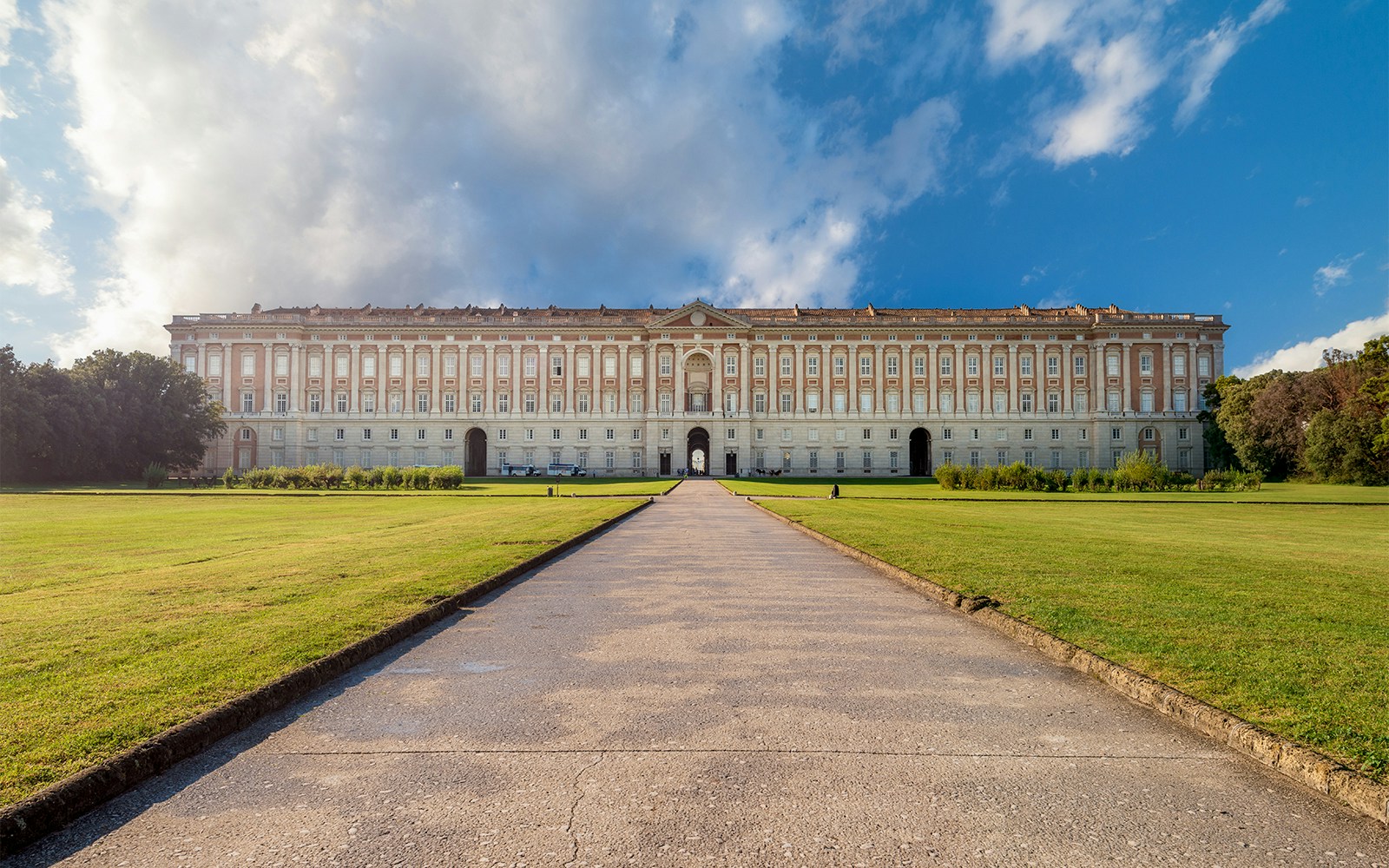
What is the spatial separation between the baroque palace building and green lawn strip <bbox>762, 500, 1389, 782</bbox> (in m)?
54.0

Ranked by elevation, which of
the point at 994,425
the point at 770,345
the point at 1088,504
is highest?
the point at 770,345

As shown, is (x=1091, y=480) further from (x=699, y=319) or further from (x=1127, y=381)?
(x=699, y=319)

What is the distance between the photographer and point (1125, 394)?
71.9 meters

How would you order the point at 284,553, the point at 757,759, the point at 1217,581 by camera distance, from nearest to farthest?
the point at 757,759
the point at 1217,581
the point at 284,553

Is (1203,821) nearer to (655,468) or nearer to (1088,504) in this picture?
(1088,504)

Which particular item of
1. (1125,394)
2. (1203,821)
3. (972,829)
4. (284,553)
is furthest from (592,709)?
(1125,394)

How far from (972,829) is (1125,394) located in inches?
3168

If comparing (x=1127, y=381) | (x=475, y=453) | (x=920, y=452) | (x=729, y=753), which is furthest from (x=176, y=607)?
(x=1127, y=381)

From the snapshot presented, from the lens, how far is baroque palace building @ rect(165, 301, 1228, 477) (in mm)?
71625

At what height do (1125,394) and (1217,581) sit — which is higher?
(1125,394)

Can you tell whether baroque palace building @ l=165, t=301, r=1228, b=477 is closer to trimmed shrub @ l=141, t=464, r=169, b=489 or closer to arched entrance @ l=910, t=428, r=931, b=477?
arched entrance @ l=910, t=428, r=931, b=477

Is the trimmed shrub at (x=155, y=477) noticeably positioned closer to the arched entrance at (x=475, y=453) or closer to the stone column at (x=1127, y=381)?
the arched entrance at (x=475, y=453)

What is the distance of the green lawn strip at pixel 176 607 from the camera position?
A: 4164mm

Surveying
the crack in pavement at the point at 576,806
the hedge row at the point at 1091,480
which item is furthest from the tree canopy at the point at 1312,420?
the crack in pavement at the point at 576,806
